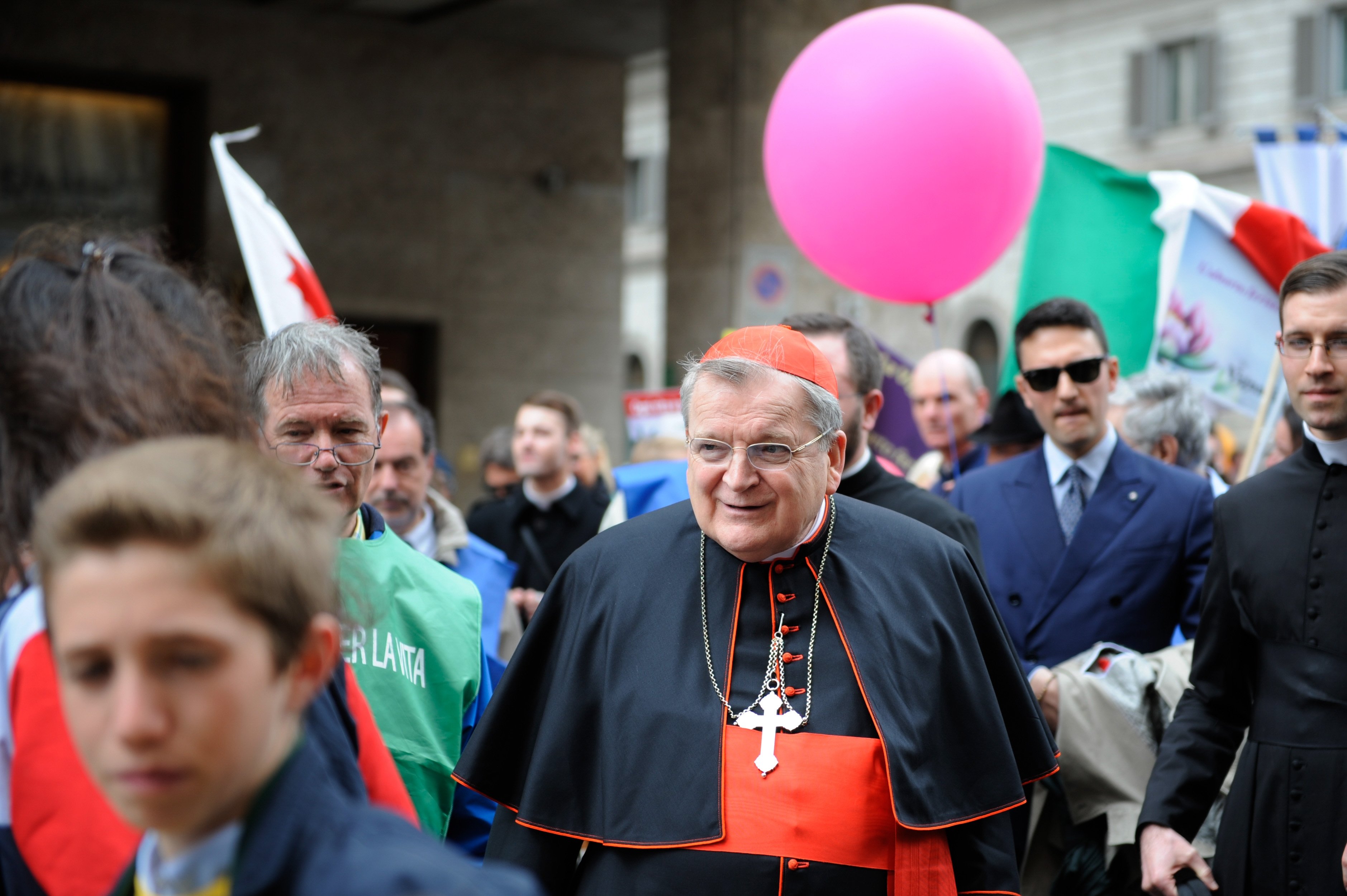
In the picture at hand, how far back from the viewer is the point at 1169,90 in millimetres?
21906

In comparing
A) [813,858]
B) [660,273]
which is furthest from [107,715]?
[660,273]

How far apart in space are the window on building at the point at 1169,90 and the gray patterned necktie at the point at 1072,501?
61.3 ft

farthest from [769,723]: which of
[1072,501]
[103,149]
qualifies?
[103,149]

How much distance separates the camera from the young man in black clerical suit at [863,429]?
392cm

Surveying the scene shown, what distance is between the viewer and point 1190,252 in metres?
6.23

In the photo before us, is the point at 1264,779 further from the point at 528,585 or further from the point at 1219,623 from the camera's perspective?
the point at 528,585

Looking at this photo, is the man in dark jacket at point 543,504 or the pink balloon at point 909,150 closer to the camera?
the pink balloon at point 909,150

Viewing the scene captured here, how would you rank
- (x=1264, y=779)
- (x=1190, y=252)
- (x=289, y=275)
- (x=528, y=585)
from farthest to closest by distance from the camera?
1. (x=528, y=585)
2. (x=1190, y=252)
3. (x=289, y=275)
4. (x=1264, y=779)

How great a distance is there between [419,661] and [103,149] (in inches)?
437

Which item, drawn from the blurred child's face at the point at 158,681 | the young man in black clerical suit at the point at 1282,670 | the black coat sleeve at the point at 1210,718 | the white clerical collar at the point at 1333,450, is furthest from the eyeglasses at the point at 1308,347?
the blurred child's face at the point at 158,681

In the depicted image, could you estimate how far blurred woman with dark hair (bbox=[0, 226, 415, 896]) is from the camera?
5.17 ft

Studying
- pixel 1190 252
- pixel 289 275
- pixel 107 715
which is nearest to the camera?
pixel 107 715

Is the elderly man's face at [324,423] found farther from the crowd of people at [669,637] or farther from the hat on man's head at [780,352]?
the hat on man's head at [780,352]

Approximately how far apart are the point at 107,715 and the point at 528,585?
5.64m
